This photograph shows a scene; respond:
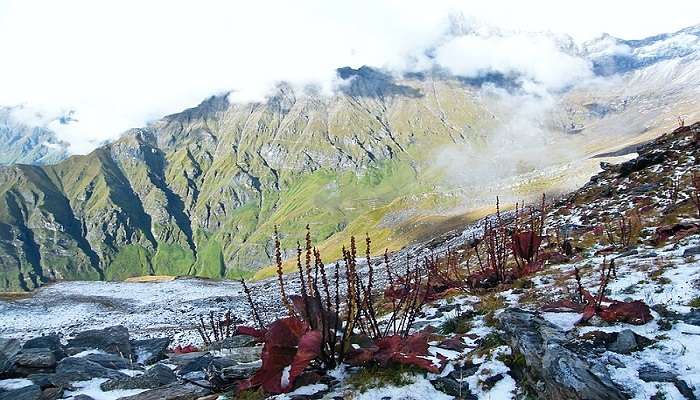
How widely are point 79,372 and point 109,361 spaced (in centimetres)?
132

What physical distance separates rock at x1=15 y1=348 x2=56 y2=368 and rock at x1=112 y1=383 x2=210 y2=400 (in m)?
3.00

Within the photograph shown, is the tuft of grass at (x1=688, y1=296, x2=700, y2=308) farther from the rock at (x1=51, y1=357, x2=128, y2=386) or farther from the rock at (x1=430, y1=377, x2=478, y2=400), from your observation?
the rock at (x1=51, y1=357, x2=128, y2=386)

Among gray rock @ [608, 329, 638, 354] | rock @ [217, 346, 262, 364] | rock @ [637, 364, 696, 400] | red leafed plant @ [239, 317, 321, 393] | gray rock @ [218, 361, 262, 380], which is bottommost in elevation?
rock @ [637, 364, 696, 400]

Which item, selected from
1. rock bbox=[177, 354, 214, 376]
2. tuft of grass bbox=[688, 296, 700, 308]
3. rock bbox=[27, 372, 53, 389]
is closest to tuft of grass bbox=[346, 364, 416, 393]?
rock bbox=[177, 354, 214, 376]

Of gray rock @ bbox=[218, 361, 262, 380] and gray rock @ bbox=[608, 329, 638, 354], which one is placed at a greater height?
gray rock @ bbox=[218, 361, 262, 380]

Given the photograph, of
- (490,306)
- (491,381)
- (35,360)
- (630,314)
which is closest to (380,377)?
(491,381)

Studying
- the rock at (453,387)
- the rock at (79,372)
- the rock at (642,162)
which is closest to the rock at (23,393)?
the rock at (79,372)

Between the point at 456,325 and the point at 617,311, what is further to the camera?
the point at 456,325

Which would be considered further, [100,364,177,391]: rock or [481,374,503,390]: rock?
[100,364,177,391]: rock

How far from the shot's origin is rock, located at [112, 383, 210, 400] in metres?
6.18

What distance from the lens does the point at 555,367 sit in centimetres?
494

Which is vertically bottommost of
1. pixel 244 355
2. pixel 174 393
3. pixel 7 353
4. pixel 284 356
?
pixel 244 355

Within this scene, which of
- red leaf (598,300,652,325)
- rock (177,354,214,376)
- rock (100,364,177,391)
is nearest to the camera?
red leaf (598,300,652,325)

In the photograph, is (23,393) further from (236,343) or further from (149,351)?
(149,351)
